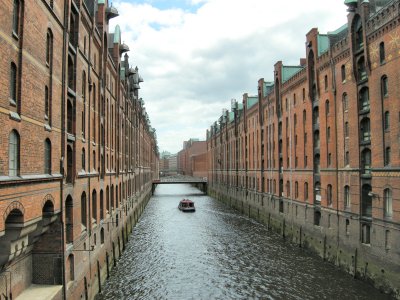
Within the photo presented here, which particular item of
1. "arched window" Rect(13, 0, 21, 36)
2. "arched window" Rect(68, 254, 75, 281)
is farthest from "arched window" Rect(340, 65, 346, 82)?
"arched window" Rect(13, 0, 21, 36)

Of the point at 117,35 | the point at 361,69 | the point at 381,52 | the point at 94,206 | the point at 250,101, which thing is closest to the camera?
the point at 381,52

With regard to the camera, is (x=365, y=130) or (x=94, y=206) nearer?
(x=94, y=206)

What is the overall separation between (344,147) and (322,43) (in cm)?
1063

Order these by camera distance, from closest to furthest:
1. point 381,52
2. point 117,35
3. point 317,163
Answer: point 381,52
point 317,163
point 117,35

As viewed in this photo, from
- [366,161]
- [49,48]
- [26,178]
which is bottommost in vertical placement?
[26,178]

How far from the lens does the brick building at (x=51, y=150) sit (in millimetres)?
11453

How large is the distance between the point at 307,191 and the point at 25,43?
2930 centimetres

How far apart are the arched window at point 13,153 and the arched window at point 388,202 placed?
1960cm

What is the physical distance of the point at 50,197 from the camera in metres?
14.4

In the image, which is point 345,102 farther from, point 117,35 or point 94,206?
point 117,35

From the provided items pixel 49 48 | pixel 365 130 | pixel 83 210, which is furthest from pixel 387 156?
pixel 49 48

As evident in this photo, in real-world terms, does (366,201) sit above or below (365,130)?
below

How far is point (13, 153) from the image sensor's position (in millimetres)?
11461

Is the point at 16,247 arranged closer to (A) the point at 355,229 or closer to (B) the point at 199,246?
(A) the point at 355,229
